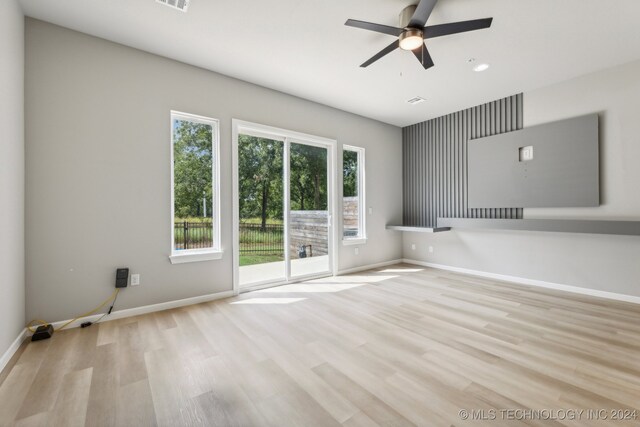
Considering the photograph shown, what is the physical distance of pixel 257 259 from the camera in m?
4.15

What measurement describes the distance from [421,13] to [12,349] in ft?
13.6

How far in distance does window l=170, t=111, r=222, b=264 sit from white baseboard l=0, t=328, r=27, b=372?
1.30 m

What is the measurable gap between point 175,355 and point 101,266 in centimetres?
139

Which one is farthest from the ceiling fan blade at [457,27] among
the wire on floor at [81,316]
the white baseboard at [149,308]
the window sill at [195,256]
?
the wire on floor at [81,316]

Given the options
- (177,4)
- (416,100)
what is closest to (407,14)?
(177,4)

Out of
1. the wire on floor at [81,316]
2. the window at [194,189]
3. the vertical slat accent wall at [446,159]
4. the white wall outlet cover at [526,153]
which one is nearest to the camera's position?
the wire on floor at [81,316]

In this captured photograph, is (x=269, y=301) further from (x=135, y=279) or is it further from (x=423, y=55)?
(x=423, y=55)

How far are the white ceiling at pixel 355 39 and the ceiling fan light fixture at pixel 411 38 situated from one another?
0.81 feet

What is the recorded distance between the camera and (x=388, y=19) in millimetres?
2625

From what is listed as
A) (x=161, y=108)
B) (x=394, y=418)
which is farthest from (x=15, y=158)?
(x=394, y=418)

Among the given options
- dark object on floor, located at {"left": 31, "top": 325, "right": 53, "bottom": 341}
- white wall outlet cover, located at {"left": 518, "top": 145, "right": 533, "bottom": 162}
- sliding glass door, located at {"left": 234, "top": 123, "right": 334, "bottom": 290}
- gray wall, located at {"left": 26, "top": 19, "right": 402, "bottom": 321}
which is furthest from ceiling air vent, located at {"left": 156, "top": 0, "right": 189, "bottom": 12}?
white wall outlet cover, located at {"left": 518, "top": 145, "right": 533, "bottom": 162}

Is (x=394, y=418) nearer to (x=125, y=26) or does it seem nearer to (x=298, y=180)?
(x=298, y=180)

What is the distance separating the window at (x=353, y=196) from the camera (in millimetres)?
5160

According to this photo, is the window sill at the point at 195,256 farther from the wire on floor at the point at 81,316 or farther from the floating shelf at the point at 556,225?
the floating shelf at the point at 556,225
